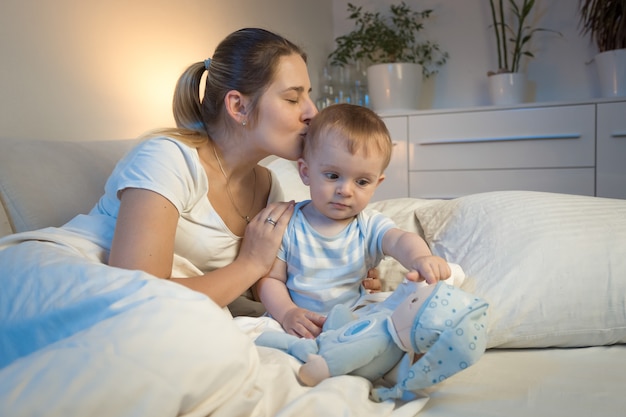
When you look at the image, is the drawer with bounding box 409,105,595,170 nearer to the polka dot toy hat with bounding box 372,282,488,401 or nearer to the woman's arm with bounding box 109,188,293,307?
the woman's arm with bounding box 109,188,293,307

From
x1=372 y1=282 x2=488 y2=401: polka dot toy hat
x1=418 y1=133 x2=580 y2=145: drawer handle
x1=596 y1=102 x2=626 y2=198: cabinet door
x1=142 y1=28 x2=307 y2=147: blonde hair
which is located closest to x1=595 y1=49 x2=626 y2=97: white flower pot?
x1=596 y1=102 x2=626 y2=198: cabinet door

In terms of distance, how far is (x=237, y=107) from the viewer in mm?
1289

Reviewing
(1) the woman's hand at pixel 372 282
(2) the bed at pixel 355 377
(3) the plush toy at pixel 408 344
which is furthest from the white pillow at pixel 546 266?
(3) the plush toy at pixel 408 344

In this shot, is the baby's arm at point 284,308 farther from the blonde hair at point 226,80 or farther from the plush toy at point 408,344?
the blonde hair at point 226,80

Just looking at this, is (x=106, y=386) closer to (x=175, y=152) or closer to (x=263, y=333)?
(x=263, y=333)

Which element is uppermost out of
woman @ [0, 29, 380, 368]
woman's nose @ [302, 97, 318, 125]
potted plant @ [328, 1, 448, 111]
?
potted plant @ [328, 1, 448, 111]

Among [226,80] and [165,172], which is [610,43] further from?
[165,172]

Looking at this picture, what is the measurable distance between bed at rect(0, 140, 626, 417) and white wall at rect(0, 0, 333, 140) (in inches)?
9.2

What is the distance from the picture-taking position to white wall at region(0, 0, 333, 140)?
1461mm

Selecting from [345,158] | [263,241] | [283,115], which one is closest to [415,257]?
[345,158]

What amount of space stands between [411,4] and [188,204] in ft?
9.32

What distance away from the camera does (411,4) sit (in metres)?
3.56

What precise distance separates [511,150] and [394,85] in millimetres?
770

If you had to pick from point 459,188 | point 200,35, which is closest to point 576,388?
point 200,35
